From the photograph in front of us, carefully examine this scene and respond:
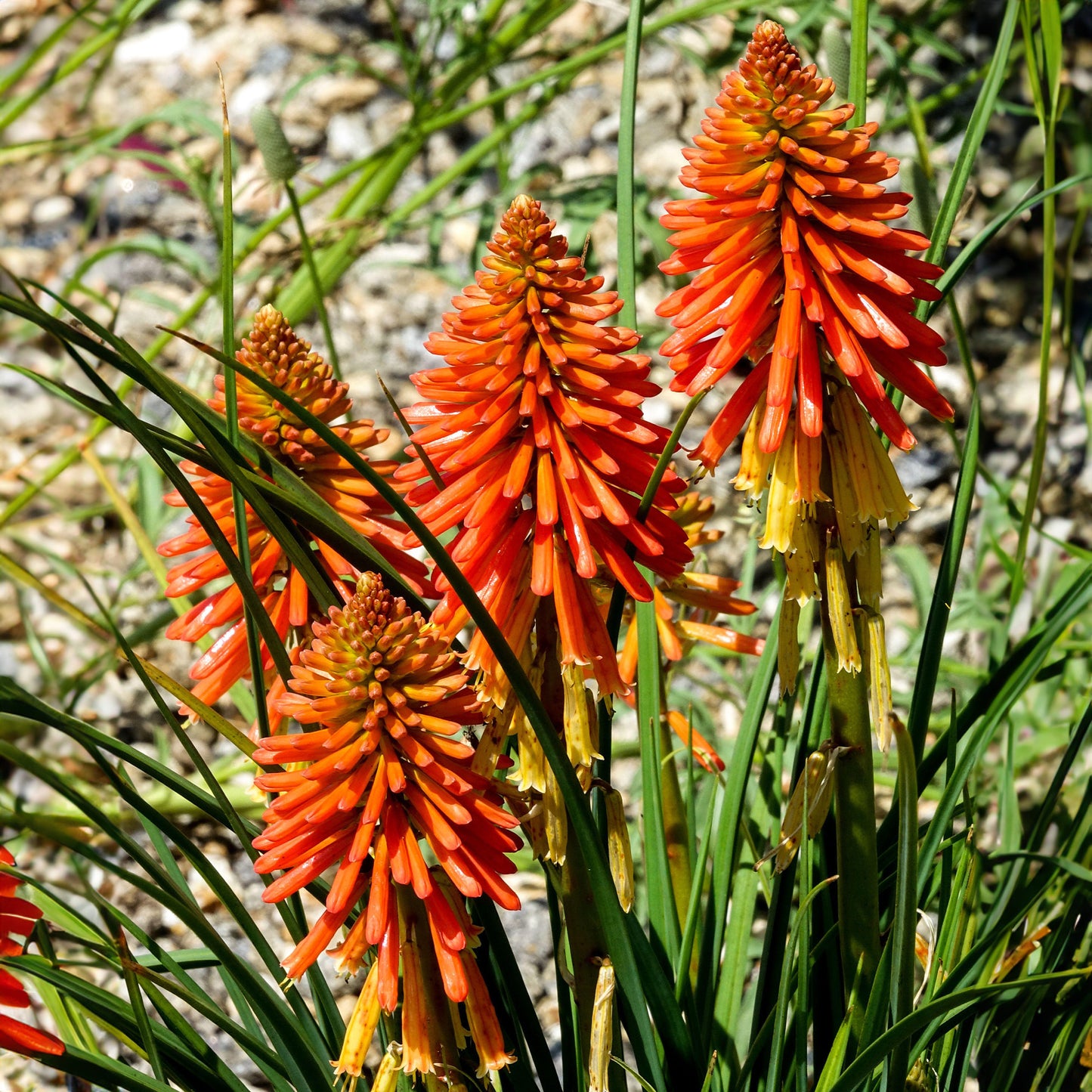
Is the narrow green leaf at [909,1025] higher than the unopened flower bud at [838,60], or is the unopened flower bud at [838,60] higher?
the unopened flower bud at [838,60]

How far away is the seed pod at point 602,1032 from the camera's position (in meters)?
1.22

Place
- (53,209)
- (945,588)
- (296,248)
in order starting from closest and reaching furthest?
(945,588)
(296,248)
(53,209)

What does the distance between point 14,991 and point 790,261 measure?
102 cm

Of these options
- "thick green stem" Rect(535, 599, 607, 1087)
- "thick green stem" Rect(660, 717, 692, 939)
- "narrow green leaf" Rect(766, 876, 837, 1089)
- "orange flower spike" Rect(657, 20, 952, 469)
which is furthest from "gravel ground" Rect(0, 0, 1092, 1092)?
"orange flower spike" Rect(657, 20, 952, 469)

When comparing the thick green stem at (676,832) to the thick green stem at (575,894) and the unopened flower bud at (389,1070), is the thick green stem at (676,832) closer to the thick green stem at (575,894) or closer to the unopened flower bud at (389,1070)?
the thick green stem at (575,894)

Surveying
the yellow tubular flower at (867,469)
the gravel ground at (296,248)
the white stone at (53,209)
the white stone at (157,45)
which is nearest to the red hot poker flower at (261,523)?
the yellow tubular flower at (867,469)

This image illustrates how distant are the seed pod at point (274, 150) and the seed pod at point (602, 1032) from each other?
136 centimetres

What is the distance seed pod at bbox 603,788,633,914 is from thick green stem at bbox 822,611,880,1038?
0.22 metres

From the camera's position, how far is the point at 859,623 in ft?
3.99

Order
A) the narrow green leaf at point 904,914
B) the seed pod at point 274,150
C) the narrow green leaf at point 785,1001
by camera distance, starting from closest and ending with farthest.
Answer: the narrow green leaf at point 904,914 < the narrow green leaf at point 785,1001 < the seed pod at point 274,150

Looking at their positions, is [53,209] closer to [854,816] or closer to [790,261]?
[790,261]

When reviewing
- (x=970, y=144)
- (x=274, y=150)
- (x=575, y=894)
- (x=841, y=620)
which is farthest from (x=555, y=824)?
(x=274, y=150)

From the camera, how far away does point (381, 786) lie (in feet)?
3.70

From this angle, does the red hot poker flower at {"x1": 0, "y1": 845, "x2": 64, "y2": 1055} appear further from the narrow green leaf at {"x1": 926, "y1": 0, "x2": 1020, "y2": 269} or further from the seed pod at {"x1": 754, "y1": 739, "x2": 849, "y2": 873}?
the narrow green leaf at {"x1": 926, "y1": 0, "x2": 1020, "y2": 269}
